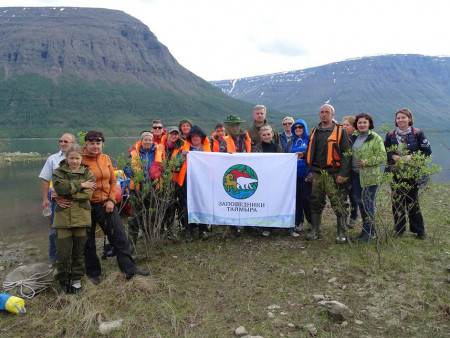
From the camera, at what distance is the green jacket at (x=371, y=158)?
193 inches

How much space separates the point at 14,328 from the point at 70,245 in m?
1.07

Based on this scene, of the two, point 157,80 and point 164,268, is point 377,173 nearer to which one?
point 164,268

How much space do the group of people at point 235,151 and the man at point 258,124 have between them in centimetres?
2

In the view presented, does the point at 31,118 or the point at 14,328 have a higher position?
the point at 31,118

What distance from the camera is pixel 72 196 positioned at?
4359mm

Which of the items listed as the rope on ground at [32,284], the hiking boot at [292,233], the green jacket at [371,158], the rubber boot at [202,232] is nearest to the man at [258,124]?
the green jacket at [371,158]

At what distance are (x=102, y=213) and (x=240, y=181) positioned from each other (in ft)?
8.39

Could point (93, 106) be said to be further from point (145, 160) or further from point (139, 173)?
point (139, 173)

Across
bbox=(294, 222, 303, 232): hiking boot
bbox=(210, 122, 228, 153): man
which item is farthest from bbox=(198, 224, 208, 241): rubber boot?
bbox=(294, 222, 303, 232): hiking boot

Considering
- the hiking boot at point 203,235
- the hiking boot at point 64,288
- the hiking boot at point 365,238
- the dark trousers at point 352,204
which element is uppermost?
the dark trousers at point 352,204

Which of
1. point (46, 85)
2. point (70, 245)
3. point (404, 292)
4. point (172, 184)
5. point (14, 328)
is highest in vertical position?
point (46, 85)

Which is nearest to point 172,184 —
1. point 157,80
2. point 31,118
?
point 31,118

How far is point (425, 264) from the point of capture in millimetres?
4883

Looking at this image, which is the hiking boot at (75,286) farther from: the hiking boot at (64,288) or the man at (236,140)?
the man at (236,140)
